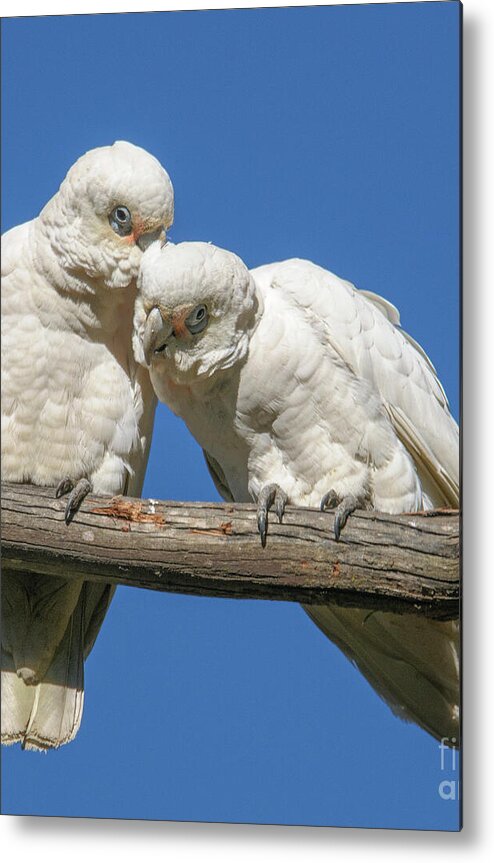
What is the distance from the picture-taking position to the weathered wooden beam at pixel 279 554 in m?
2.93

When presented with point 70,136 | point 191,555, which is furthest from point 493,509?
point 70,136

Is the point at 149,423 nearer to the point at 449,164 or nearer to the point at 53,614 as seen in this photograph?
the point at 53,614

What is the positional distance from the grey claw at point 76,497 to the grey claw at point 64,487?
Result: 2cm

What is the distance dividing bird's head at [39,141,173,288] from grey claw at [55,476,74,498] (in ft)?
1.66

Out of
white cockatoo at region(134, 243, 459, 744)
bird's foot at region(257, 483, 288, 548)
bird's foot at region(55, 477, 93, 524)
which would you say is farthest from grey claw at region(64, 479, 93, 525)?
bird's foot at region(257, 483, 288, 548)

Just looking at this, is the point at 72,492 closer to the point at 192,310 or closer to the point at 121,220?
the point at 192,310

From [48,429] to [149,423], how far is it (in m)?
0.28

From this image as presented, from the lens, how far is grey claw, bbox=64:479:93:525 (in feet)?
10.2

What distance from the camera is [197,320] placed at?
9.77 feet

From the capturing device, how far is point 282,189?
3.17 m

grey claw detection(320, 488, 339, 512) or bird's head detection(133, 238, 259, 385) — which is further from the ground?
bird's head detection(133, 238, 259, 385)

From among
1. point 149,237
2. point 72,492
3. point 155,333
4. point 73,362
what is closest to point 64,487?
point 72,492

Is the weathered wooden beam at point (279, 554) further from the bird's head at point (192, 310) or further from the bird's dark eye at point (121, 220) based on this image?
the bird's dark eye at point (121, 220)

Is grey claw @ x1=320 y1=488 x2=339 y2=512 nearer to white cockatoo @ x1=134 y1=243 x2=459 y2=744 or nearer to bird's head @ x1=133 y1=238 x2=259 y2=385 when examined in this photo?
white cockatoo @ x1=134 y1=243 x2=459 y2=744
